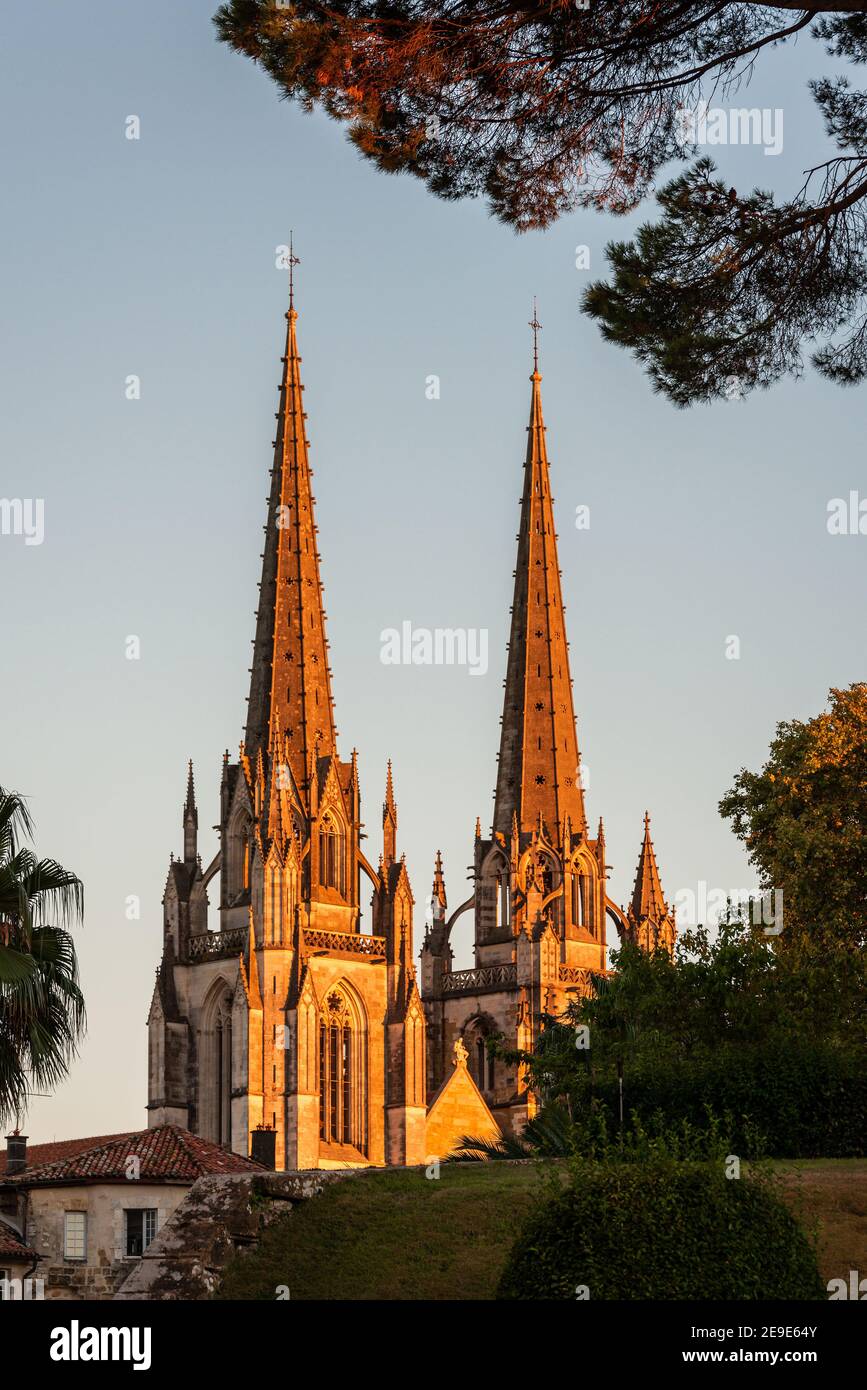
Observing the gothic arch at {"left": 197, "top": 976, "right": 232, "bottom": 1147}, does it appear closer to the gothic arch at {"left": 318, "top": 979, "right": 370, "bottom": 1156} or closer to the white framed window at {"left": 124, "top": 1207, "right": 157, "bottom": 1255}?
the gothic arch at {"left": 318, "top": 979, "right": 370, "bottom": 1156}

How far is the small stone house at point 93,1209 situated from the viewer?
40781 mm

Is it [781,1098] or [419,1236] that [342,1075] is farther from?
[419,1236]

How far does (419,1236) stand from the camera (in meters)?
28.7

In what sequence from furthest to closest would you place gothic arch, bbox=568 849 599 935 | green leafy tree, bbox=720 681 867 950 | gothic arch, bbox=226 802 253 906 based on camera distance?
1. gothic arch, bbox=568 849 599 935
2. gothic arch, bbox=226 802 253 906
3. green leafy tree, bbox=720 681 867 950

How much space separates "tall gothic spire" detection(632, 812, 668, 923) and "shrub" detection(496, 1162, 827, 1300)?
64.9 metres

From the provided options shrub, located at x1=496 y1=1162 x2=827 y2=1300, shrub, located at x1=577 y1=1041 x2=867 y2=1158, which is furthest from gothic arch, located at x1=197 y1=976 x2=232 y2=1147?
shrub, located at x1=496 y1=1162 x2=827 y2=1300

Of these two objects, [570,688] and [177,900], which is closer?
[177,900]

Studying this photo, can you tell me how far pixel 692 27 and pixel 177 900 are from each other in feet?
192

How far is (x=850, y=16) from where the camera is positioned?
83.6 feet

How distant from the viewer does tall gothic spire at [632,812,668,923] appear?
285 ft
